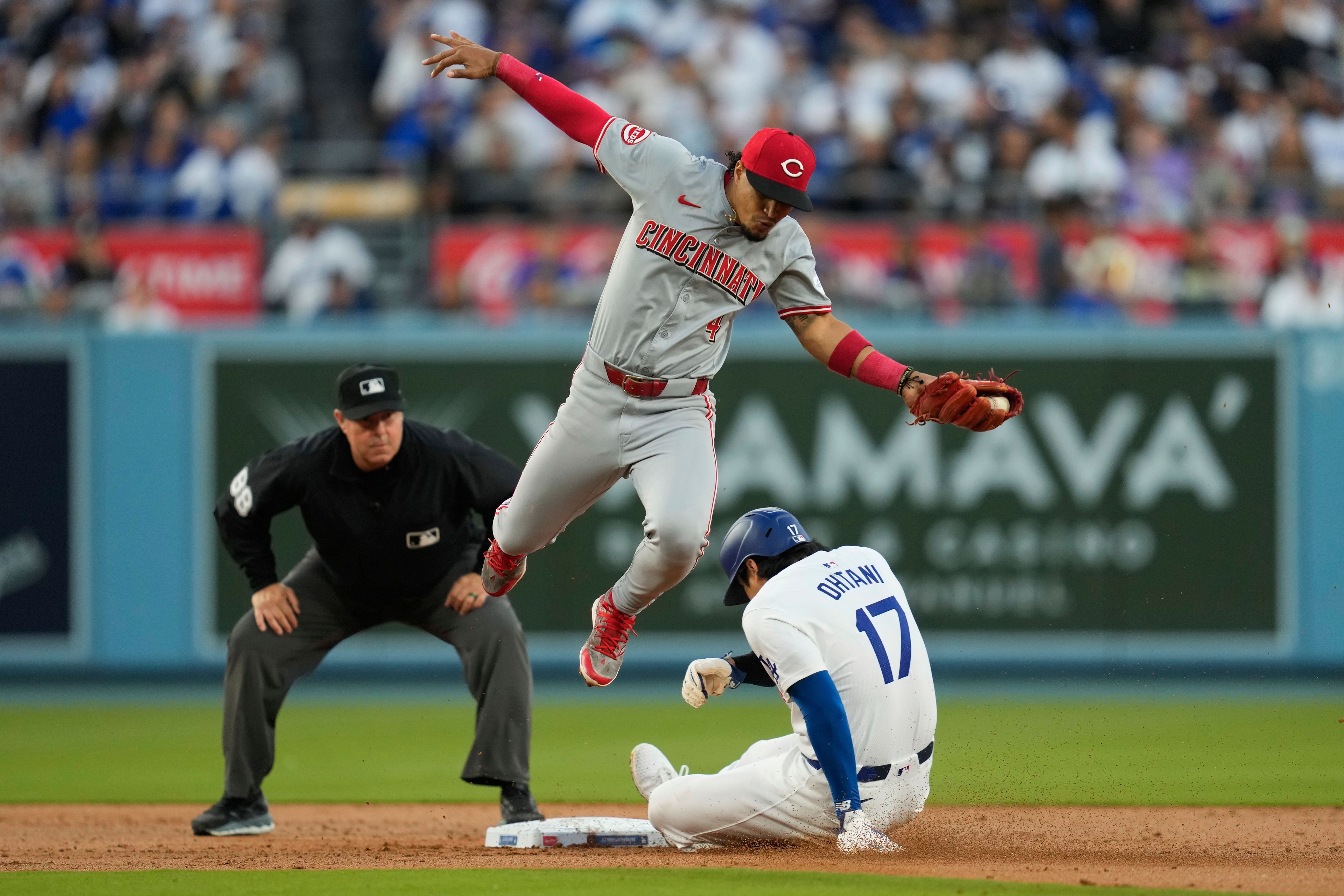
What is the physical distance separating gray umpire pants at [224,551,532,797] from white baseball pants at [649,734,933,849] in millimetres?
1034

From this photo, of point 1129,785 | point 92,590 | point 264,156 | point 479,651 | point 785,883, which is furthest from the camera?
point 264,156

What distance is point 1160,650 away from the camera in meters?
12.4

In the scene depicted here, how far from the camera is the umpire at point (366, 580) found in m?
7.10

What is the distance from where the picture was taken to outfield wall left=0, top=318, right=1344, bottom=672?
12.4 meters

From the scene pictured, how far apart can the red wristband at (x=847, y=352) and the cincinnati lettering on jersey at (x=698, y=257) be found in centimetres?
36

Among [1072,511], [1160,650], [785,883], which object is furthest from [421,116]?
[785,883]

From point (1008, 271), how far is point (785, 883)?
867 cm

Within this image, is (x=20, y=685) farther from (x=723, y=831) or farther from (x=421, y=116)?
(x=723, y=831)

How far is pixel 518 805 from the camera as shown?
7035 mm

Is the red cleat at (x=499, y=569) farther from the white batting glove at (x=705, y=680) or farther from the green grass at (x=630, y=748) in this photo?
the green grass at (x=630, y=748)

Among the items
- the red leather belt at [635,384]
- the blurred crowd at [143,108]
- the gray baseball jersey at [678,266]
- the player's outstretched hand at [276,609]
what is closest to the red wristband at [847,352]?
the gray baseball jersey at [678,266]

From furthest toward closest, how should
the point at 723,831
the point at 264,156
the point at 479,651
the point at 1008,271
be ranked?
the point at 264,156
the point at 1008,271
the point at 479,651
the point at 723,831

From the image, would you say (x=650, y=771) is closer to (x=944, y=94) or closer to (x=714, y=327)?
(x=714, y=327)

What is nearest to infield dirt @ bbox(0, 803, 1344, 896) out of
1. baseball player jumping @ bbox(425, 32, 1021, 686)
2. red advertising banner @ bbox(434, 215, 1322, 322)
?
baseball player jumping @ bbox(425, 32, 1021, 686)
